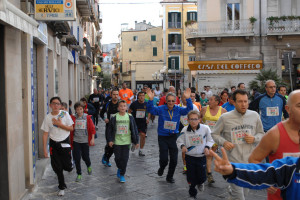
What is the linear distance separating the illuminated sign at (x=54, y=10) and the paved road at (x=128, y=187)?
3305mm

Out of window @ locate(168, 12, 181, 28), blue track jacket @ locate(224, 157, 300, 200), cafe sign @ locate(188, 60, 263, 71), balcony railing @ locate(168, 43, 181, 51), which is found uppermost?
window @ locate(168, 12, 181, 28)

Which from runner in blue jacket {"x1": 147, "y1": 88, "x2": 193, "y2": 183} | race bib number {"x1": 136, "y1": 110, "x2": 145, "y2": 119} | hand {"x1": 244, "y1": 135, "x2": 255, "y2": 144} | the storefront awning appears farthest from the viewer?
race bib number {"x1": 136, "y1": 110, "x2": 145, "y2": 119}

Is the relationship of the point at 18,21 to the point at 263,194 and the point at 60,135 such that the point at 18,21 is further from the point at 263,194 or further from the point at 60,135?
the point at 263,194

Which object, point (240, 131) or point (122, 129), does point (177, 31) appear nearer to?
point (122, 129)

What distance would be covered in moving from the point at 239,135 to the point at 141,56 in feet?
212

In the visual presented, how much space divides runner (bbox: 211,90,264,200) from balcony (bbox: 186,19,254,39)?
1962 cm

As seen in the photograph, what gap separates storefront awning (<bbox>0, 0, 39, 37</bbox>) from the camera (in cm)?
447

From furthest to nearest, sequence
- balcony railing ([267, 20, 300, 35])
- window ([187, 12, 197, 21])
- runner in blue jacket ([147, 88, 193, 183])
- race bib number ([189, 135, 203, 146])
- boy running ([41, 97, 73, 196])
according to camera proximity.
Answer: window ([187, 12, 197, 21]) → balcony railing ([267, 20, 300, 35]) → runner in blue jacket ([147, 88, 193, 183]) → boy running ([41, 97, 73, 196]) → race bib number ([189, 135, 203, 146])

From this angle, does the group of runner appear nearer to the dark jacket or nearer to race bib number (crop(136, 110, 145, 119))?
the dark jacket

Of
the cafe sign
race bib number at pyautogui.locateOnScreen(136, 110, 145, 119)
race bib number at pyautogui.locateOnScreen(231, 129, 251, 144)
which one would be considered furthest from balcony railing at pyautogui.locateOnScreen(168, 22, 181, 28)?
race bib number at pyautogui.locateOnScreen(231, 129, 251, 144)

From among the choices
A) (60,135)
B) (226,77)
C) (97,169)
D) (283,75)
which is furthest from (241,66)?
(60,135)

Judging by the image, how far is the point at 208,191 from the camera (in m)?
6.78

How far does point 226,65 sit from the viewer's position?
24.5 meters

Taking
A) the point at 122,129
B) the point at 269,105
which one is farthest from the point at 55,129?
the point at 269,105
